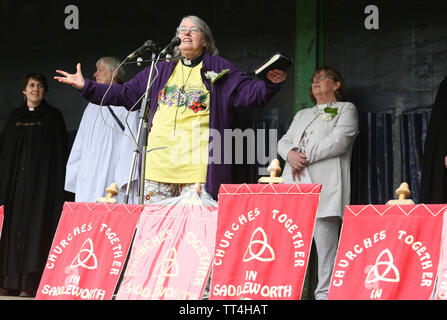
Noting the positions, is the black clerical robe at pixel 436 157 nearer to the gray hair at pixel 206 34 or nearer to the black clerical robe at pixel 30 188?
the gray hair at pixel 206 34

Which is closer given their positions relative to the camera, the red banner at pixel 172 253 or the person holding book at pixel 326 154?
the red banner at pixel 172 253

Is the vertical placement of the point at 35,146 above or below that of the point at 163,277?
above

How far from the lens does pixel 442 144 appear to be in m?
4.61

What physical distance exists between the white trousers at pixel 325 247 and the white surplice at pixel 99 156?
1484mm

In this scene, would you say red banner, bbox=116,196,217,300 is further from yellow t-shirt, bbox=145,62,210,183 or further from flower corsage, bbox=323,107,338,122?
flower corsage, bbox=323,107,338,122

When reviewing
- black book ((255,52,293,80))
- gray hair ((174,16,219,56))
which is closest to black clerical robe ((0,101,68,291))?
gray hair ((174,16,219,56))

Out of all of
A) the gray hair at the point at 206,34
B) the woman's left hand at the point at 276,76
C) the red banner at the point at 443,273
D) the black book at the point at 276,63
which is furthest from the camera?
the gray hair at the point at 206,34

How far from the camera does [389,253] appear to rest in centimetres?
292

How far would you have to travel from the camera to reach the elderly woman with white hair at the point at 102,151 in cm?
548

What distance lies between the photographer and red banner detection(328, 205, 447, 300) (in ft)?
9.40

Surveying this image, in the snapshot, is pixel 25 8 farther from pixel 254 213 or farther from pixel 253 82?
pixel 254 213

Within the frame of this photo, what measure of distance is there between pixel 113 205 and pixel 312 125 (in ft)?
6.04

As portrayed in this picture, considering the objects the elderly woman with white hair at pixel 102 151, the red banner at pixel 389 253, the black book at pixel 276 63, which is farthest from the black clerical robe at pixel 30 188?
the red banner at pixel 389 253
